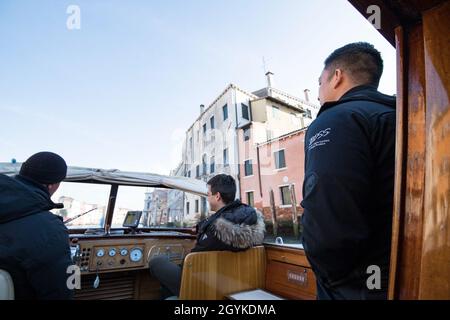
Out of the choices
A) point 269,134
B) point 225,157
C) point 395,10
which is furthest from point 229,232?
point 269,134

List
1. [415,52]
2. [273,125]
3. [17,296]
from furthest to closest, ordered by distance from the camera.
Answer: [273,125]
[17,296]
[415,52]

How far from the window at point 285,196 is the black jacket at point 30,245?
1463 centimetres

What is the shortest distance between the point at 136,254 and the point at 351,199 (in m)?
3.02

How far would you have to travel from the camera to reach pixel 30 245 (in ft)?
4.10

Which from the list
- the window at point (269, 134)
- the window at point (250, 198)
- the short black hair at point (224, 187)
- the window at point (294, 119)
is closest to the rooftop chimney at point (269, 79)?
the window at point (294, 119)

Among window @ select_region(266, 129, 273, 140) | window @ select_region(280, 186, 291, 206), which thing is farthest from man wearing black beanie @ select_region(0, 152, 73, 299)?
window @ select_region(266, 129, 273, 140)

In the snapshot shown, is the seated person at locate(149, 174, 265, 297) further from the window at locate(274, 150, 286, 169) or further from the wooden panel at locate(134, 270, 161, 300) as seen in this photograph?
the window at locate(274, 150, 286, 169)

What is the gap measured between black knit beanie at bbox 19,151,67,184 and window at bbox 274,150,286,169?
14.5 meters

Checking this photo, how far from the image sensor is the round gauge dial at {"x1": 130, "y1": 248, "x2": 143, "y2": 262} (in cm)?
304
